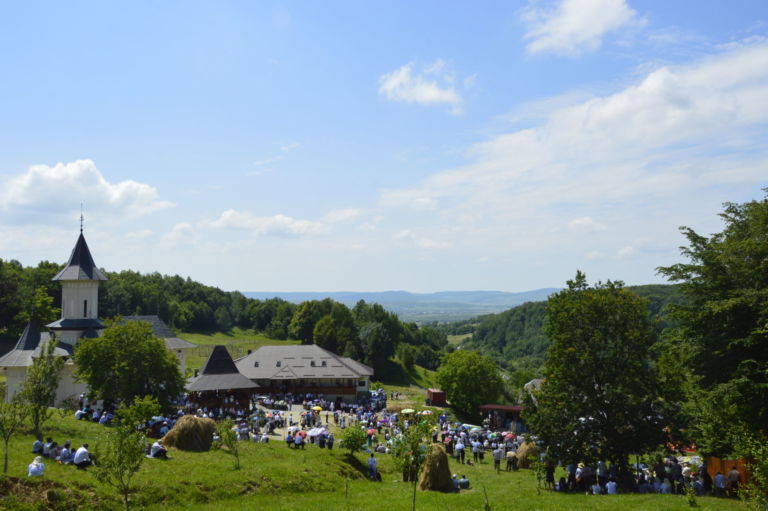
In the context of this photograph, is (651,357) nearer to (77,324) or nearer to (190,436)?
(190,436)

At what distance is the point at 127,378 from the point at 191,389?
1148 centimetres

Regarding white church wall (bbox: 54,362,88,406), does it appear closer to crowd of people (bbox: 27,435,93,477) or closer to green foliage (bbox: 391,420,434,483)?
crowd of people (bbox: 27,435,93,477)

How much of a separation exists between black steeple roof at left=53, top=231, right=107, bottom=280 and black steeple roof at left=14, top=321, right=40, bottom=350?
779 centimetres

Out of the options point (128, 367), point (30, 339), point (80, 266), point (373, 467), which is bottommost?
point (373, 467)

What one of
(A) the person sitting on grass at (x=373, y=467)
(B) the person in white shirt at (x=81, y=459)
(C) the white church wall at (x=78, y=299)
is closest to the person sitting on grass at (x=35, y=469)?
(B) the person in white shirt at (x=81, y=459)

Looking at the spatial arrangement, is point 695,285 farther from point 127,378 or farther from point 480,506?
point 127,378

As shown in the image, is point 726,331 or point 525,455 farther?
point 525,455

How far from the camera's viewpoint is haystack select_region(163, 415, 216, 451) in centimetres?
2761

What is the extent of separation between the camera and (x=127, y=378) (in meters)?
34.6

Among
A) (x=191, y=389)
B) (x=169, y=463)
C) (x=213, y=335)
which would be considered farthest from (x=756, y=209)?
(x=213, y=335)

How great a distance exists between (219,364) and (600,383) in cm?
3478

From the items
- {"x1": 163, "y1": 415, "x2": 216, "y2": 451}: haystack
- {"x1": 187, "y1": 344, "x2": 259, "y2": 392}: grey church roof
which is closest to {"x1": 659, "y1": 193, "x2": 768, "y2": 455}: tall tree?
{"x1": 163, "y1": 415, "x2": 216, "y2": 451}: haystack

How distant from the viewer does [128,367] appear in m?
34.8

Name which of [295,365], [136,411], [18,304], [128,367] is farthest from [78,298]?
[136,411]
